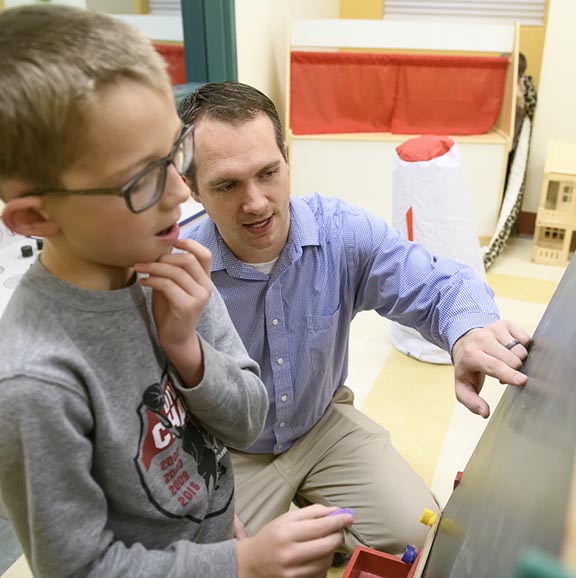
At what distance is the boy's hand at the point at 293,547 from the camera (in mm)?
697

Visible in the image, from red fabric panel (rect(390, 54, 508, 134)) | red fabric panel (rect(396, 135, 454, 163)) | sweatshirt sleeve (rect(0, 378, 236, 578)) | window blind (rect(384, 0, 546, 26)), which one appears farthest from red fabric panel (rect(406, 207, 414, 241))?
window blind (rect(384, 0, 546, 26))

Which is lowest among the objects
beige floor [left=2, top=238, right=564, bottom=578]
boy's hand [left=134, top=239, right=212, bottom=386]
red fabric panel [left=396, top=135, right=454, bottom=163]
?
beige floor [left=2, top=238, right=564, bottom=578]

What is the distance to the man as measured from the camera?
1.20 m

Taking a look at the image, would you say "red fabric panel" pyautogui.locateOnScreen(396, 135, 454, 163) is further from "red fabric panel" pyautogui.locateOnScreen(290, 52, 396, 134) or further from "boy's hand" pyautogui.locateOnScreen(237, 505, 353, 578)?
"boy's hand" pyautogui.locateOnScreen(237, 505, 353, 578)

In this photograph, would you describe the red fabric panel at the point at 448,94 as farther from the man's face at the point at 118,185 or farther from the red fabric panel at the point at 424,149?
the man's face at the point at 118,185

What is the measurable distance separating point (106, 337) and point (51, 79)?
0.27 metres

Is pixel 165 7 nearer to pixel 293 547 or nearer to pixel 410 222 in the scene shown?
pixel 410 222

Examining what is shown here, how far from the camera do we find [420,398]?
214cm

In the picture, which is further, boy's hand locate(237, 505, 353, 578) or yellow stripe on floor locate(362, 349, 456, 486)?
yellow stripe on floor locate(362, 349, 456, 486)

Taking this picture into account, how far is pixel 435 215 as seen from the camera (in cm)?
230

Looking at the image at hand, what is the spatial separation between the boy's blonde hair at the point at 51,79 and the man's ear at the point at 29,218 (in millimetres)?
21

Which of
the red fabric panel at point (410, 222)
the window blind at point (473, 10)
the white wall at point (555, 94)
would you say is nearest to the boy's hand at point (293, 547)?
the red fabric panel at point (410, 222)

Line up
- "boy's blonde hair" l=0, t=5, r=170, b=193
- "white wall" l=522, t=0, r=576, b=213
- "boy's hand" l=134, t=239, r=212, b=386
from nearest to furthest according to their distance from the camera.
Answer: "boy's blonde hair" l=0, t=5, r=170, b=193, "boy's hand" l=134, t=239, r=212, b=386, "white wall" l=522, t=0, r=576, b=213

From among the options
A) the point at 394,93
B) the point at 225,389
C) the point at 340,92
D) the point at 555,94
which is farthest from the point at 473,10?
the point at 225,389
